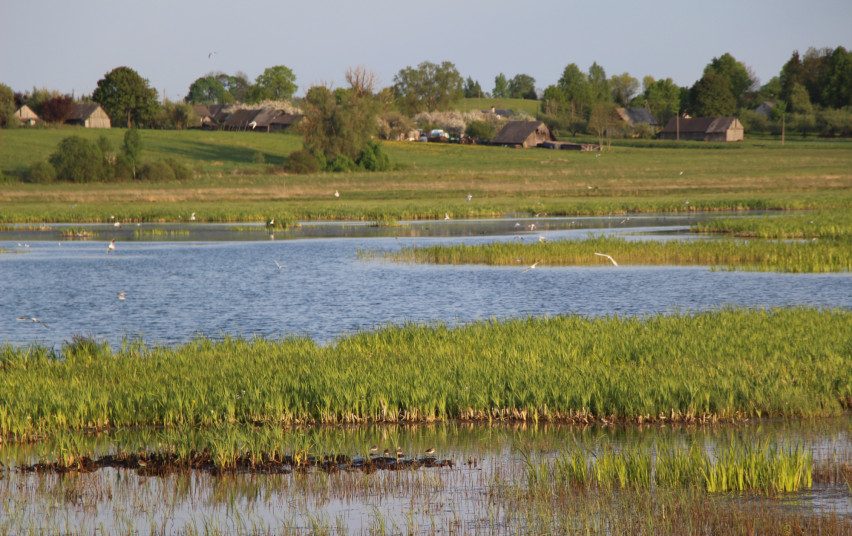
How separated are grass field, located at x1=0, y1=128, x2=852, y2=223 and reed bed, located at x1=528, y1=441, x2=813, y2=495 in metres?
51.9

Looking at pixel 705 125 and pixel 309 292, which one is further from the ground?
pixel 705 125

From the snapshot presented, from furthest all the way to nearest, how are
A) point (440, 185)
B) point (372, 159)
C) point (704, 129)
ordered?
1. point (704, 129)
2. point (372, 159)
3. point (440, 185)

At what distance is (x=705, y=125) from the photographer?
166m

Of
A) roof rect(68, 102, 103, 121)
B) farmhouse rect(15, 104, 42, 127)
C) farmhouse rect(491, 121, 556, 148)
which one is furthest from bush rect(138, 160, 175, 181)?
farmhouse rect(491, 121, 556, 148)

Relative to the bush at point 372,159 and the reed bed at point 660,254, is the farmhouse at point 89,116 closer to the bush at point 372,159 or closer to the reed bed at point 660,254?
the bush at point 372,159

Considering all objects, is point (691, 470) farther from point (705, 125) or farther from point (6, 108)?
point (705, 125)

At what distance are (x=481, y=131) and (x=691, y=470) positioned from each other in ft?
501

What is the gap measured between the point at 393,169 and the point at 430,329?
86466mm

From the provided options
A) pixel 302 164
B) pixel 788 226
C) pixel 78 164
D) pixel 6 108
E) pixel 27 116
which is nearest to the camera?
pixel 788 226

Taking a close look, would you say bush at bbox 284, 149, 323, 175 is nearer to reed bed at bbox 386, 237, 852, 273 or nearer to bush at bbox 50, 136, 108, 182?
bush at bbox 50, 136, 108, 182

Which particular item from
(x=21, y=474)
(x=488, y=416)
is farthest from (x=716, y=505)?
(x=21, y=474)

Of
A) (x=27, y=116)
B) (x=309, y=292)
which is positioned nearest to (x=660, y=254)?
(x=309, y=292)

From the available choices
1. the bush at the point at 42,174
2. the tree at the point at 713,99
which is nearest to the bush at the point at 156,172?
the bush at the point at 42,174

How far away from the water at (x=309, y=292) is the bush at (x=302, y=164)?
54929 mm
